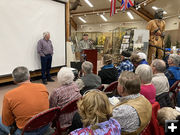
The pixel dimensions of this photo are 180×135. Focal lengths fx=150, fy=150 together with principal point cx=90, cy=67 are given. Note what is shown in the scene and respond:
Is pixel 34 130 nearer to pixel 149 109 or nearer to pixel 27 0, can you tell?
pixel 149 109

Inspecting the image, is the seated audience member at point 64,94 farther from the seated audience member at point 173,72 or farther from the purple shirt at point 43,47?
the purple shirt at point 43,47

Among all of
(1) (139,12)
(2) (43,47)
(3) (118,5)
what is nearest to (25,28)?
(2) (43,47)

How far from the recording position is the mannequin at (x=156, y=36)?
216 inches

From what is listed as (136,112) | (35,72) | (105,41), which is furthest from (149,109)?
(105,41)

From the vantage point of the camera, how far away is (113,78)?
8.47 ft

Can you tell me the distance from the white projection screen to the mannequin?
3.40 metres

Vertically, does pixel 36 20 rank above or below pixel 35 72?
above

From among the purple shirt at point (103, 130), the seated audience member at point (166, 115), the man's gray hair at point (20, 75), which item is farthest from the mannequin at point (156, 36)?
the purple shirt at point (103, 130)

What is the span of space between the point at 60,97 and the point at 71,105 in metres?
0.20

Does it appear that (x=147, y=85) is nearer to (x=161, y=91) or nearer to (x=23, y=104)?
(x=161, y=91)

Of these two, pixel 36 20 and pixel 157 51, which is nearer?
pixel 36 20

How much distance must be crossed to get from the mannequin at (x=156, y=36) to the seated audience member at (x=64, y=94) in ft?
14.9

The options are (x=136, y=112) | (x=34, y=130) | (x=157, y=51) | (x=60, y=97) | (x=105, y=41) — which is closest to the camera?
(x=136, y=112)

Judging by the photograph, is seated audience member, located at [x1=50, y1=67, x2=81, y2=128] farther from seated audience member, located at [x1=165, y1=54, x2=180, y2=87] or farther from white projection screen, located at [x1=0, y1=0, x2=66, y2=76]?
white projection screen, located at [x1=0, y1=0, x2=66, y2=76]
